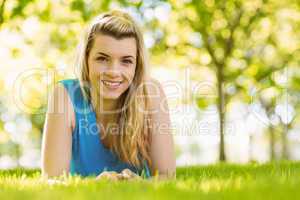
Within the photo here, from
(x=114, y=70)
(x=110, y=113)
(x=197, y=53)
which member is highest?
(x=197, y=53)

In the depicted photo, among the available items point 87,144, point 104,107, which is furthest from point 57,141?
point 104,107

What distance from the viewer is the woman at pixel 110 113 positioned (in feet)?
12.1

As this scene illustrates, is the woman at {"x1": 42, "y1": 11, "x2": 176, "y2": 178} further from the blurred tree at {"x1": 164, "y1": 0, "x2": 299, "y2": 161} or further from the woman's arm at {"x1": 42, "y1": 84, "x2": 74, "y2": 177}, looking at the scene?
the blurred tree at {"x1": 164, "y1": 0, "x2": 299, "y2": 161}

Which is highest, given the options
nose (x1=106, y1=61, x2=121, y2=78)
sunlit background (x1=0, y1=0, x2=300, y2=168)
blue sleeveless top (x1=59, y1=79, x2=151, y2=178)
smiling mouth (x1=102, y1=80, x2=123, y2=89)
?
sunlit background (x1=0, y1=0, x2=300, y2=168)

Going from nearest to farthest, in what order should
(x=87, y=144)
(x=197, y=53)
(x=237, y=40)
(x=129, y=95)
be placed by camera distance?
(x=129, y=95) < (x=87, y=144) < (x=197, y=53) < (x=237, y=40)

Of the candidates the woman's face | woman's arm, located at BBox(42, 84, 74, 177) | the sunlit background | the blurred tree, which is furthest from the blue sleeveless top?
the blurred tree

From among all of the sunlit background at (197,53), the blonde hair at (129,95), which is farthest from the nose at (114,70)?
the sunlit background at (197,53)

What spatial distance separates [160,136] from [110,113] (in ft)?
1.85

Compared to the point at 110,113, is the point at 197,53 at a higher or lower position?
higher

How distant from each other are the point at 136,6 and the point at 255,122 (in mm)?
8415

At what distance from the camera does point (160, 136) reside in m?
3.83

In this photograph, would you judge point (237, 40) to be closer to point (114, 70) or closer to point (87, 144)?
point (87, 144)

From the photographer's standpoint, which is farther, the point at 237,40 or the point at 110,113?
the point at 237,40

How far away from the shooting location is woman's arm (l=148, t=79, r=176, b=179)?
3.78m
